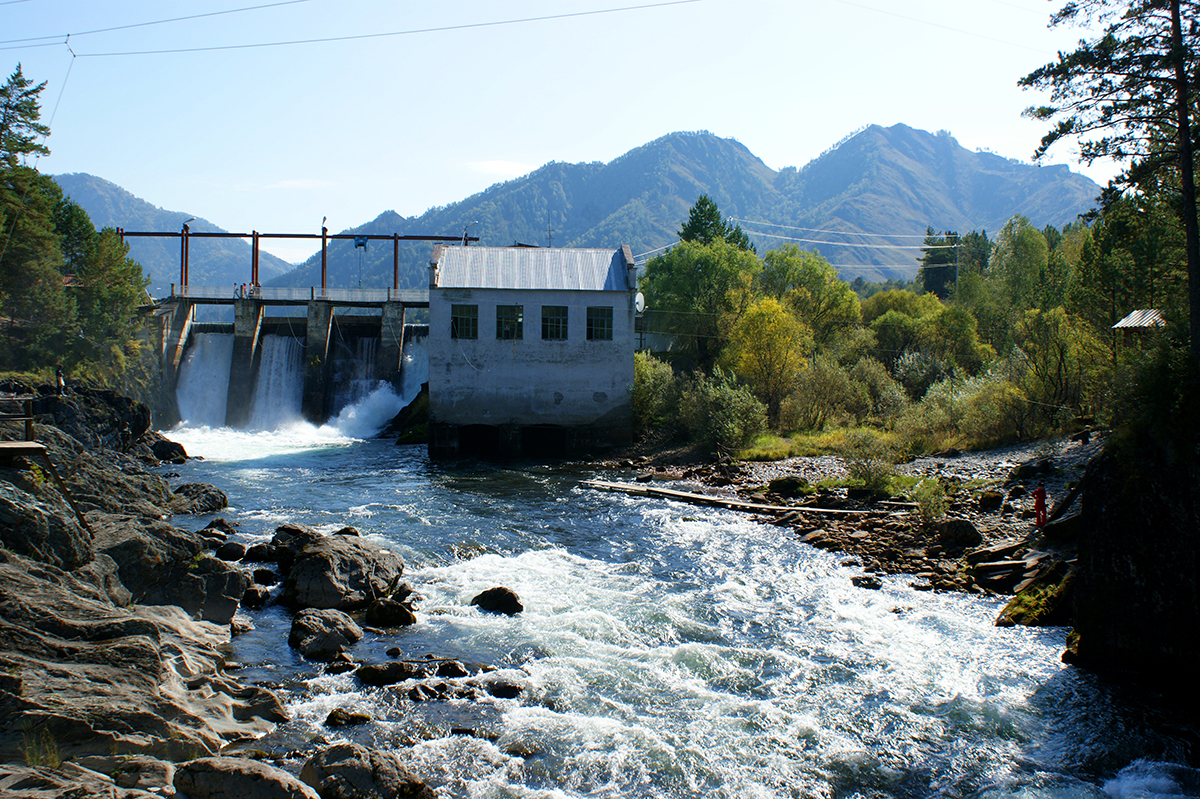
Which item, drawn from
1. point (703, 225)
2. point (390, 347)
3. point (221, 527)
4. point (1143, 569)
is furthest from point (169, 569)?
point (703, 225)

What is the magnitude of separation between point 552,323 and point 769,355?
1199 cm

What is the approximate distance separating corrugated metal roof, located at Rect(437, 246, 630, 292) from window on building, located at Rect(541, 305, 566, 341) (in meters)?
1.18

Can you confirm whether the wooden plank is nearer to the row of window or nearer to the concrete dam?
the row of window

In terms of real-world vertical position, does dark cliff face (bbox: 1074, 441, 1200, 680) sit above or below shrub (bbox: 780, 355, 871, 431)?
below

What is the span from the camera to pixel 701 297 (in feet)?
161

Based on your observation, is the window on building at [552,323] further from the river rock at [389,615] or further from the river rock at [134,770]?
the river rock at [134,770]

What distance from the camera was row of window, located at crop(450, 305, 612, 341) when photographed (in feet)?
122

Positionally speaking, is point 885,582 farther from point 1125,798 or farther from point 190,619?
point 190,619

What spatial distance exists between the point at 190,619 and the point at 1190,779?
14.7 meters

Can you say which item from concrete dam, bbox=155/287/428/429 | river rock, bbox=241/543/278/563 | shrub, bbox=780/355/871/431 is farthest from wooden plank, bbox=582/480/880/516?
concrete dam, bbox=155/287/428/429

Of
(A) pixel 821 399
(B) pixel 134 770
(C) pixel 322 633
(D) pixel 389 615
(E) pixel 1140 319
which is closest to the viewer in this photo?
(B) pixel 134 770

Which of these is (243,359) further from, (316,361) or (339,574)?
(339,574)

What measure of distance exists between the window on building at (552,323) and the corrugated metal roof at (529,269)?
3.86 ft

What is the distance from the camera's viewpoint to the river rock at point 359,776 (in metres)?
8.35
